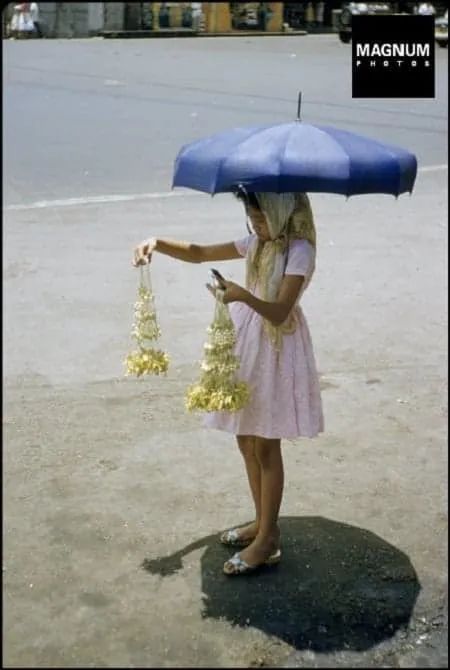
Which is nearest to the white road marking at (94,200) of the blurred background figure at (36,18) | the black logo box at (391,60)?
the black logo box at (391,60)

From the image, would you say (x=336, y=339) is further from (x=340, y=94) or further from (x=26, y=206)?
(x=340, y=94)

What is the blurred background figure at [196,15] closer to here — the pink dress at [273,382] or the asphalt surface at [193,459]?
the asphalt surface at [193,459]

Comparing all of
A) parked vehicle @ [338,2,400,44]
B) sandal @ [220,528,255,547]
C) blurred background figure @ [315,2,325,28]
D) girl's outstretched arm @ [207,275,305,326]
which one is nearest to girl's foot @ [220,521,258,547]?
sandal @ [220,528,255,547]

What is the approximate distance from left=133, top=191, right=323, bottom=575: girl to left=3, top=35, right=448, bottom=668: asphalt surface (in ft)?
1.10

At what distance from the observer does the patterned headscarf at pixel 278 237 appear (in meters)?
2.87

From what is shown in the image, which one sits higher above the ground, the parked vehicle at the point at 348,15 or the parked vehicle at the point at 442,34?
the parked vehicle at the point at 442,34

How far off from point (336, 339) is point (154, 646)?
9.52ft

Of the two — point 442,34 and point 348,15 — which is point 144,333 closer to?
point 348,15

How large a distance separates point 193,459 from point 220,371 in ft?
3.96

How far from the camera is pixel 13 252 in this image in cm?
689

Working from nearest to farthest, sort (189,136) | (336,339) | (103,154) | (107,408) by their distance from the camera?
(107,408) → (336,339) → (103,154) → (189,136)

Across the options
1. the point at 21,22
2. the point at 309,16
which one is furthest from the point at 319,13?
the point at 21,22

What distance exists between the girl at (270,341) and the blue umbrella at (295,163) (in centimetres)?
12

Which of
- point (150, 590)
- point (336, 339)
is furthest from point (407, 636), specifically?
point (336, 339)
